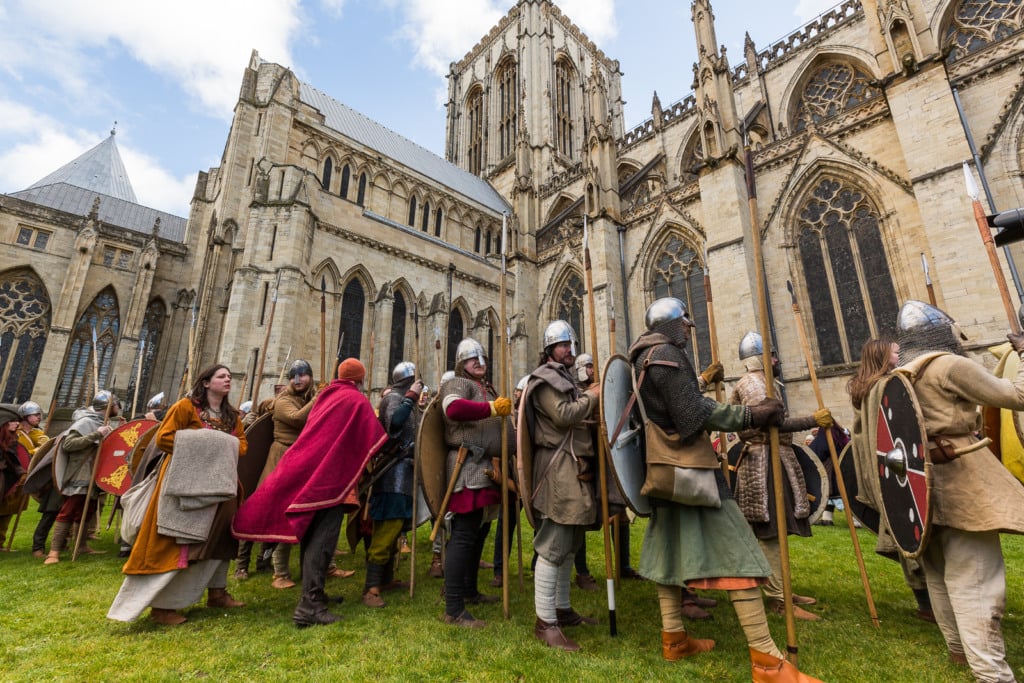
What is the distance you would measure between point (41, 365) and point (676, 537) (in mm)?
22454

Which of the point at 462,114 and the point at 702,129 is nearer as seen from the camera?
the point at 702,129

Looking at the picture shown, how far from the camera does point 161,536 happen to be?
10.5ft

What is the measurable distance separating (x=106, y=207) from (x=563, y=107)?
27.4m

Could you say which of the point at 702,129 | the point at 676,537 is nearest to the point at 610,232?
the point at 702,129

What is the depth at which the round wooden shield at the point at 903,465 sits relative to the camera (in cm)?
225

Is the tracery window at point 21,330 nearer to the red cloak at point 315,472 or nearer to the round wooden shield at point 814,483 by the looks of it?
the red cloak at point 315,472

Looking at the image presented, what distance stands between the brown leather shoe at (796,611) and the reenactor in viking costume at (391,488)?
9.55 feet

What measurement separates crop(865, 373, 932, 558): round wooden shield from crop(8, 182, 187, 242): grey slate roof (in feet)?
89.1

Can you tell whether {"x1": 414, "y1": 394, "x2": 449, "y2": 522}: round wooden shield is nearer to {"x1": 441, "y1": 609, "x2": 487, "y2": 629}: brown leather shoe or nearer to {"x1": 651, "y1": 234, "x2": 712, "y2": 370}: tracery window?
{"x1": 441, "y1": 609, "x2": 487, "y2": 629}: brown leather shoe

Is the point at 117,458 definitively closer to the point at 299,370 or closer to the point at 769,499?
the point at 299,370

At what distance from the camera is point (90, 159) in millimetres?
26547

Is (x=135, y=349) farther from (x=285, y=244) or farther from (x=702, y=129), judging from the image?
(x=702, y=129)

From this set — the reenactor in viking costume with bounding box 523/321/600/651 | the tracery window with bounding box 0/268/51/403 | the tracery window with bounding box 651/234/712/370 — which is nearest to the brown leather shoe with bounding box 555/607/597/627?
the reenactor in viking costume with bounding box 523/321/600/651

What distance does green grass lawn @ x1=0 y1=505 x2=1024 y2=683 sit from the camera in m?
2.42
